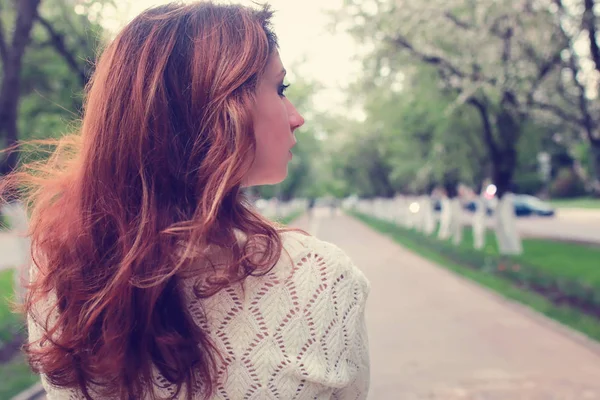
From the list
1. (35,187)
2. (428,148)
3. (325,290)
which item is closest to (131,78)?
(35,187)

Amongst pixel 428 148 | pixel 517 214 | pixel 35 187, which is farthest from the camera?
pixel 517 214

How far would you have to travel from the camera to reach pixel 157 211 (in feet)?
3.39

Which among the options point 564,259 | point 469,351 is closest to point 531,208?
point 564,259

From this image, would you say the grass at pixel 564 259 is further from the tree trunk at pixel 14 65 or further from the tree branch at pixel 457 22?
the tree trunk at pixel 14 65

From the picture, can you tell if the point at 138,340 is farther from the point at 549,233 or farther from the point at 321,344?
the point at 549,233

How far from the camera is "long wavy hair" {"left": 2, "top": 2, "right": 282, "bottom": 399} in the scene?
3.30 feet

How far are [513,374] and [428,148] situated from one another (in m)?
14.0

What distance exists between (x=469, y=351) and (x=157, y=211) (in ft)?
17.5

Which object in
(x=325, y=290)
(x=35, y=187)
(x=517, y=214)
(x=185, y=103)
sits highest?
(x=185, y=103)

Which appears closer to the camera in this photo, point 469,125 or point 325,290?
point 325,290

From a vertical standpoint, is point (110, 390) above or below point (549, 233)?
above

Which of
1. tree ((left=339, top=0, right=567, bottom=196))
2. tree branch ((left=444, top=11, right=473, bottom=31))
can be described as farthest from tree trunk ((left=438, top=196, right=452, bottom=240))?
tree branch ((left=444, top=11, right=473, bottom=31))

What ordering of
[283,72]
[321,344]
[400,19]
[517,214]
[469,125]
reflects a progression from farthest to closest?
[517,214] → [469,125] → [400,19] → [283,72] → [321,344]

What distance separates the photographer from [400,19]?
923cm
